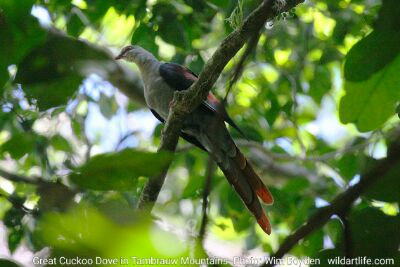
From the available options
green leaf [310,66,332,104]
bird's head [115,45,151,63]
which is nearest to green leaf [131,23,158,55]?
bird's head [115,45,151,63]

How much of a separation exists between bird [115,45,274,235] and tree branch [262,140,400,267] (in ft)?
6.45

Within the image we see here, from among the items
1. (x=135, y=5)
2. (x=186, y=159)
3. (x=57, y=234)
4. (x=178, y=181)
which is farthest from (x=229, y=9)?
(x=178, y=181)

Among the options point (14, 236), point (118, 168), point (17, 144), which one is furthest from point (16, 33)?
point (14, 236)

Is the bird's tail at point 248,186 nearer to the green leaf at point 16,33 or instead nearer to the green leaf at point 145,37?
the green leaf at point 145,37

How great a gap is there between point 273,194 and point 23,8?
241 centimetres

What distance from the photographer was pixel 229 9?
2279 millimetres

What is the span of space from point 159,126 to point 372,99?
6.84 feet

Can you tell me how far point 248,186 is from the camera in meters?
3.01

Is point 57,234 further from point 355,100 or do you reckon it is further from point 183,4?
point 183,4

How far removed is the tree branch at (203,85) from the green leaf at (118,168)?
3.37ft

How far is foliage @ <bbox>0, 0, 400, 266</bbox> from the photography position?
82cm

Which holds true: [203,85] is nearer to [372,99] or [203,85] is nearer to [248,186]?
[372,99]

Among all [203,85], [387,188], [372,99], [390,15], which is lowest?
[203,85]

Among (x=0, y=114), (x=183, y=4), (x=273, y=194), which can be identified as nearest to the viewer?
(x=0, y=114)
